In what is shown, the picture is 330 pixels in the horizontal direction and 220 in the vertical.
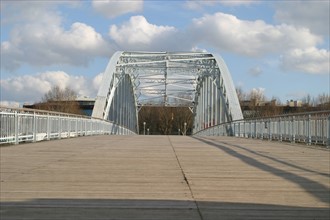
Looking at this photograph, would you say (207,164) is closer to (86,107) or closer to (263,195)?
(263,195)

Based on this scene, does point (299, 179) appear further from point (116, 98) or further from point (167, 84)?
point (167, 84)

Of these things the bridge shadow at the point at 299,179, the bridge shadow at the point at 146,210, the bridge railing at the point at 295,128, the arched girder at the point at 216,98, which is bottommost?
the bridge shadow at the point at 146,210

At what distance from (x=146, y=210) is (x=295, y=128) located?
14.0m


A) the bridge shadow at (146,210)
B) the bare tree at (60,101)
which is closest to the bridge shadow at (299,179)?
the bridge shadow at (146,210)

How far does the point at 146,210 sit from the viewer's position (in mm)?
5500

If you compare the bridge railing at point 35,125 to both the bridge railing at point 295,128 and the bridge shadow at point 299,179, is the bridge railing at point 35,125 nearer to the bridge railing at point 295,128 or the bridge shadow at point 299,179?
the bridge shadow at point 299,179

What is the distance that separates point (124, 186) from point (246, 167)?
123 inches

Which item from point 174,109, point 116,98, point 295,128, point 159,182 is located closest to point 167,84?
point 116,98

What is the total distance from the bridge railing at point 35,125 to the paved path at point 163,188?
12.7ft

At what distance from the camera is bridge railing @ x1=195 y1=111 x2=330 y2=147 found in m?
15.8

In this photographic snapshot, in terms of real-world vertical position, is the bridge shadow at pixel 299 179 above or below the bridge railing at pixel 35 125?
below

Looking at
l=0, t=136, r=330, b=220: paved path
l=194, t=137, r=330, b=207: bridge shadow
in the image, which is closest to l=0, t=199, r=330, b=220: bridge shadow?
l=0, t=136, r=330, b=220: paved path

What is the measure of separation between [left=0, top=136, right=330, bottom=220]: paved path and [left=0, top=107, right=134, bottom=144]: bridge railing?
3882 millimetres

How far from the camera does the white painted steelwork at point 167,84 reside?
4466 centimetres
